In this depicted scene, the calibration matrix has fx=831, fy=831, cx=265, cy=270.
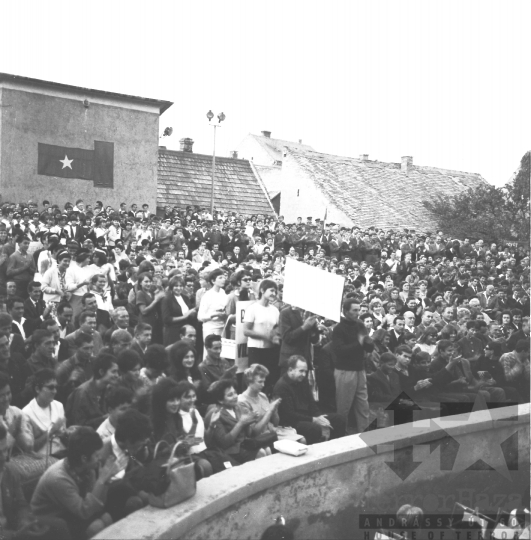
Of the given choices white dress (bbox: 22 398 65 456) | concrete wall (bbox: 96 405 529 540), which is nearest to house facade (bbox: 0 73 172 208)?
white dress (bbox: 22 398 65 456)

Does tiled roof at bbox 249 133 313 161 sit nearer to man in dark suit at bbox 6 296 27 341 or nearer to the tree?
the tree

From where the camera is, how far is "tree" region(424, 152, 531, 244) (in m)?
33.1

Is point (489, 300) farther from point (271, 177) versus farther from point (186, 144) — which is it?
point (271, 177)

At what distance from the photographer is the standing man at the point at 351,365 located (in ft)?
28.5

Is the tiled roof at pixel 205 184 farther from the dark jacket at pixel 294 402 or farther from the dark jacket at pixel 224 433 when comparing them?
the dark jacket at pixel 224 433

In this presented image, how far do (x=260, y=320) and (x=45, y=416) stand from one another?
328 centimetres

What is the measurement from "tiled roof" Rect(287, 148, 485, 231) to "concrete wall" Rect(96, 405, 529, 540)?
2637 centimetres

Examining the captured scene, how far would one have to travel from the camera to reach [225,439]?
22.3ft

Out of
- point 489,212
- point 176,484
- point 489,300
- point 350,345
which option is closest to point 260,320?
point 350,345

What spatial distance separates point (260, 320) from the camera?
920cm

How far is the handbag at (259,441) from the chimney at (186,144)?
33314mm

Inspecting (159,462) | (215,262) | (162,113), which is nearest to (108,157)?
(162,113)

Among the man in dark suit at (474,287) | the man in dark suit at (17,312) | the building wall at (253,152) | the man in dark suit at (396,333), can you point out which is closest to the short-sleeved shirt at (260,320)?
the man in dark suit at (396,333)

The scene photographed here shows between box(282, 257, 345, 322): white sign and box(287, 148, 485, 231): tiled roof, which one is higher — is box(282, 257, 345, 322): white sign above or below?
below
